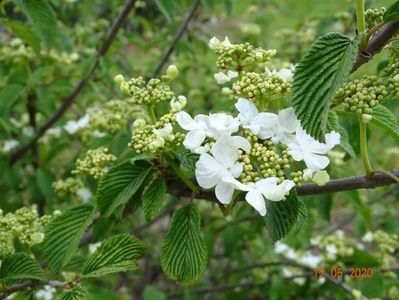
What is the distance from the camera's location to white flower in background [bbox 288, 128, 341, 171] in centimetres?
102

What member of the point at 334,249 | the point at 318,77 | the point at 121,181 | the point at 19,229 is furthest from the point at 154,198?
the point at 334,249

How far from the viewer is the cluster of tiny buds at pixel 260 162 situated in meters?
0.96

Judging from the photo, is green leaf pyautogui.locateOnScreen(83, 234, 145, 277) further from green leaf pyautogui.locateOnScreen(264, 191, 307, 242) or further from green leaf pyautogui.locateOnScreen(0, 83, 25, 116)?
green leaf pyautogui.locateOnScreen(0, 83, 25, 116)

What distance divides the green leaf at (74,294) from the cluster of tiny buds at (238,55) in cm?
56

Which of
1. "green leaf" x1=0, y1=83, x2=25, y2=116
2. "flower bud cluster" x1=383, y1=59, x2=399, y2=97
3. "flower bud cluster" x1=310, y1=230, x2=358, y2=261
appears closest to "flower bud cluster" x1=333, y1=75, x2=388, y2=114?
"flower bud cluster" x1=383, y1=59, x2=399, y2=97

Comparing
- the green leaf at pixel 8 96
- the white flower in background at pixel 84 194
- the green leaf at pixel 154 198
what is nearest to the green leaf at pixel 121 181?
the green leaf at pixel 154 198

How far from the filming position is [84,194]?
185 cm

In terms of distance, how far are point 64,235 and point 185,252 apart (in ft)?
1.13

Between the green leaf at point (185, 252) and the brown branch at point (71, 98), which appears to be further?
the brown branch at point (71, 98)

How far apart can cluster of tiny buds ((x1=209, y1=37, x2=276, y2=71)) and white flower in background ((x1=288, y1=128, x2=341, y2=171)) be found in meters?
0.20

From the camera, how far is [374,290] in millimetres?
1910

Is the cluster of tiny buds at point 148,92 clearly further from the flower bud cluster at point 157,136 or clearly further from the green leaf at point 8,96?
the green leaf at point 8,96
